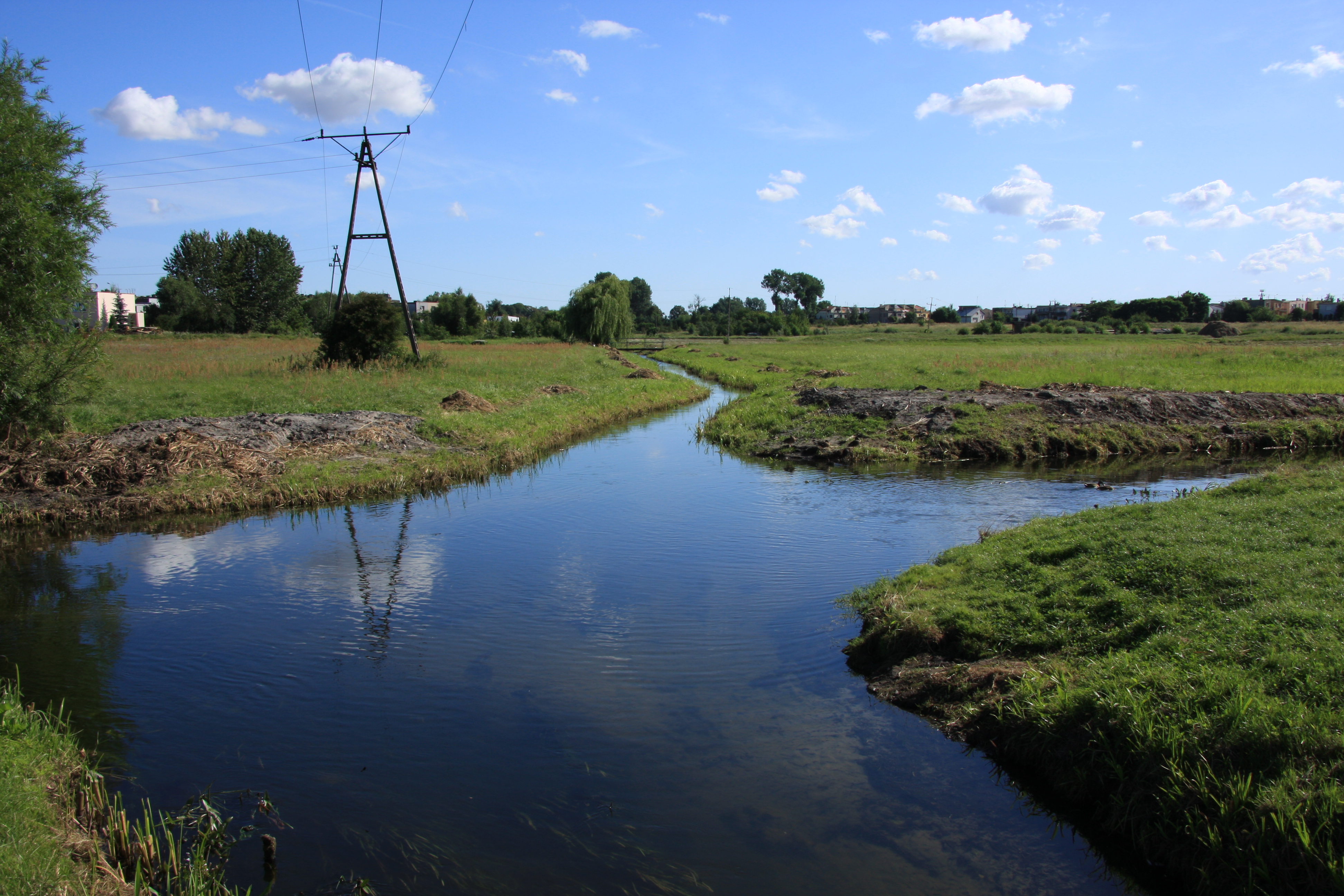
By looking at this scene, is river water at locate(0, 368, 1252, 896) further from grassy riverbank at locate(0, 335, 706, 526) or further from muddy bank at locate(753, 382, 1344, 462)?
muddy bank at locate(753, 382, 1344, 462)

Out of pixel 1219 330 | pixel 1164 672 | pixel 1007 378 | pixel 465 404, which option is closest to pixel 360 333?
pixel 465 404

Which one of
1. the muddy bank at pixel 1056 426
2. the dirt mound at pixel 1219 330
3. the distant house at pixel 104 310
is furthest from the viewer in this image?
the dirt mound at pixel 1219 330

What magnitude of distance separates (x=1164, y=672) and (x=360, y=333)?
33.0 m

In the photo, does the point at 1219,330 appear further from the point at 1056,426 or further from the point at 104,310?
the point at 104,310

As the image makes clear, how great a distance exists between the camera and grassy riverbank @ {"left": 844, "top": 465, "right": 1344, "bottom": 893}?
180 inches

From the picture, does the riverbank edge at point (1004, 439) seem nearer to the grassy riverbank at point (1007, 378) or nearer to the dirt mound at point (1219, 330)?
the grassy riverbank at point (1007, 378)

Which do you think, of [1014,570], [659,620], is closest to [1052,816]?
[1014,570]

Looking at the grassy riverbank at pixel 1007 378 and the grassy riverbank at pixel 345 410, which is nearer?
the grassy riverbank at pixel 345 410

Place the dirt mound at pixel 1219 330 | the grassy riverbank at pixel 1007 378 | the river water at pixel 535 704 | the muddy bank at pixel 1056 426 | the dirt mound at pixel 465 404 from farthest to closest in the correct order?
the dirt mound at pixel 1219 330, the dirt mound at pixel 465 404, the grassy riverbank at pixel 1007 378, the muddy bank at pixel 1056 426, the river water at pixel 535 704

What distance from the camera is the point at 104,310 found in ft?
209

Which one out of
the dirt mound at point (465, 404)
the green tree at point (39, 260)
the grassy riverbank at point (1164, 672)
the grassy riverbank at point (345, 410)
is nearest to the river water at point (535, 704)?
the grassy riverbank at point (1164, 672)

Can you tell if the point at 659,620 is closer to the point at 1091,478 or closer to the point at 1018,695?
the point at 1018,695

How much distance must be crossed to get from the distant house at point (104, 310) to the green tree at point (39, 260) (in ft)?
1.35

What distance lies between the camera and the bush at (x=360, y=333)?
33.0 m
